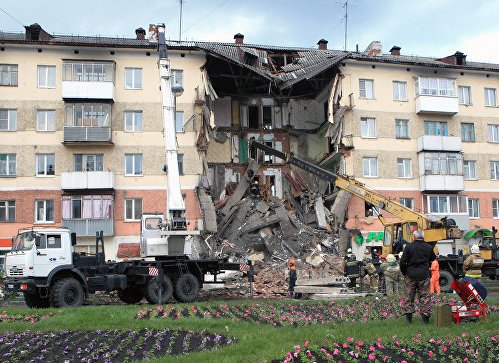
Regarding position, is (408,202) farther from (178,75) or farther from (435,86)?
(178,75)

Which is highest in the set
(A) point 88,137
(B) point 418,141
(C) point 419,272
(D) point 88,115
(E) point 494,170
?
(D) point 88,115

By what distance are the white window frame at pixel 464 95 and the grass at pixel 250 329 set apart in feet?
117

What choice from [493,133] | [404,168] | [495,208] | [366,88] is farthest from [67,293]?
[493,133]

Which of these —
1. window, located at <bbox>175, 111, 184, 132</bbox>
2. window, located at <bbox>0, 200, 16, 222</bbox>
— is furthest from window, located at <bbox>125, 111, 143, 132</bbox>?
window, located at <bbox>0, 200, 16, 222</bbox>

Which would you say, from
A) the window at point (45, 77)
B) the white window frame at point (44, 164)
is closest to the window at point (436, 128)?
the white window frame at point (44, 164)

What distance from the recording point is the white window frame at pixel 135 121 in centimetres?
4297

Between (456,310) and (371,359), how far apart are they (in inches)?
156

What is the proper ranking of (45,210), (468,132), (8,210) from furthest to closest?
(468,132) < (45,210) < (8,210)

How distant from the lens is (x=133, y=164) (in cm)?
4262

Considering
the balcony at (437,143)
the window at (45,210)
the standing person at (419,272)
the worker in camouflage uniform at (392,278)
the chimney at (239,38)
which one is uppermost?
the chimney at (239,38)

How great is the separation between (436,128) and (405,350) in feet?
133

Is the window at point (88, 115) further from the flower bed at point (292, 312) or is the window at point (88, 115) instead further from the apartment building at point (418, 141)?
the flower bed at point (292, 312)

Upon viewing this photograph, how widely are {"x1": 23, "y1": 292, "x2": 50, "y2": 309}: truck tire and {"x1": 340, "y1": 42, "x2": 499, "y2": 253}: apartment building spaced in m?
27.9

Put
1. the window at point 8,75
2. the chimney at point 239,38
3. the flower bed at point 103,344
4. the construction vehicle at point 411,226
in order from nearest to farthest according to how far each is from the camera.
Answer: the flower bed at point 103,344 < the construction vehicle at point 411,226 < the window at point 8,75 < the chimney at point 239,38
